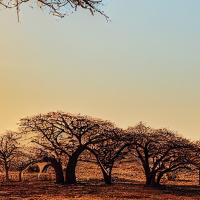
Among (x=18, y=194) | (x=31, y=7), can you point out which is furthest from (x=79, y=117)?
(x=31, y=7)

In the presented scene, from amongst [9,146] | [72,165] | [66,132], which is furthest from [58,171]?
[9,146]

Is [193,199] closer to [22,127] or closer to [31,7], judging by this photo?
[22,127]

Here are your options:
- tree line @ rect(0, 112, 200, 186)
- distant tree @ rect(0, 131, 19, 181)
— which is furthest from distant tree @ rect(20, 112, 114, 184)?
distant tree @ rect(0, 131, 19, 181)

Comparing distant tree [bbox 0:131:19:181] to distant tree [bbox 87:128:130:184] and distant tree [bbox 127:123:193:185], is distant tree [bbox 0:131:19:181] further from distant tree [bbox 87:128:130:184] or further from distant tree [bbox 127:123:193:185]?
distant tree [bbox 127:123:193:185]

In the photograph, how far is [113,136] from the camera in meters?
35.5

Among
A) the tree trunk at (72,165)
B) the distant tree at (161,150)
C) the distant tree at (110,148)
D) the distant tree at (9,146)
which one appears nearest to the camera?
the tree trunk at (72,165)

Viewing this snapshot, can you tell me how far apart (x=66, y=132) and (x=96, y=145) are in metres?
2.45

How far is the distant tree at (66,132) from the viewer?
35438mm

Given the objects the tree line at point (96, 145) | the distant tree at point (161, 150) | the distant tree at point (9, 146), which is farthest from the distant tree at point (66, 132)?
the distant tree at point (9, 146)

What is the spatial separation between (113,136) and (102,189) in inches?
249

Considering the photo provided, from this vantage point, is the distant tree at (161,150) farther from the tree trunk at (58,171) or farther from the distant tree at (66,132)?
the tree trunk at (58,171)

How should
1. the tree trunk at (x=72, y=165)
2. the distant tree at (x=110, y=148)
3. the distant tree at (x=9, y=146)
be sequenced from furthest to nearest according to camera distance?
the distant tree at (x=9, y=146)
the distant tree at (x=110, y=148)
the tree trunk at (x=72, y=165)

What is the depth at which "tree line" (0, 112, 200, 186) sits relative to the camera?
34.9 metres

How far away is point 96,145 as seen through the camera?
37.1 m
